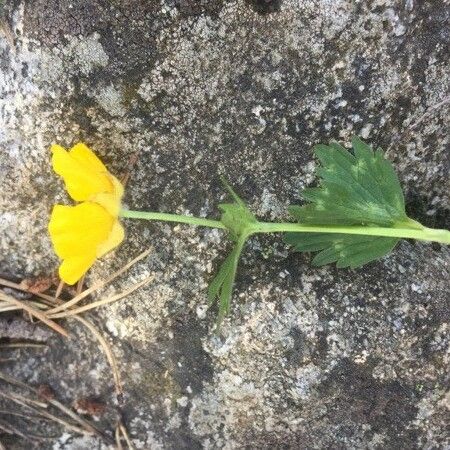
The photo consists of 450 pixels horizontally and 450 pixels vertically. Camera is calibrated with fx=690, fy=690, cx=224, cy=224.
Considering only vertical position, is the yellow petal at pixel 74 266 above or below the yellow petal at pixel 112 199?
below

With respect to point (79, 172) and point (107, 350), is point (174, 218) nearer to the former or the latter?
point (79, 172)

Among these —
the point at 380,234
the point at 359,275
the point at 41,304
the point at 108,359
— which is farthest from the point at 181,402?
the point at 380,234

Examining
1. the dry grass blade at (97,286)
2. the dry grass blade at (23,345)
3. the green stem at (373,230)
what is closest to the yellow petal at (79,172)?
the dry grass blade at (97,286)

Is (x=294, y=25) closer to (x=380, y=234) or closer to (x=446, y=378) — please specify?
(x=380, y=234)

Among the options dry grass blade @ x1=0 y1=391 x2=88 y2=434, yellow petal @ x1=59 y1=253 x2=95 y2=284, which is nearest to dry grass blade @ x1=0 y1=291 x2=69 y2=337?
dry grass blade @ x1=0 y1=391 x2=88 y2=434

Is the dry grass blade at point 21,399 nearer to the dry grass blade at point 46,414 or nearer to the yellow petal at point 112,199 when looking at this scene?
the dry grass blade at point 46,414

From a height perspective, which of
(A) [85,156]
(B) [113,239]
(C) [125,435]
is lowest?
(C) [125,435]

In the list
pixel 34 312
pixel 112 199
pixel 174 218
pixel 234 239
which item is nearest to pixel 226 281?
pixel 234 239
